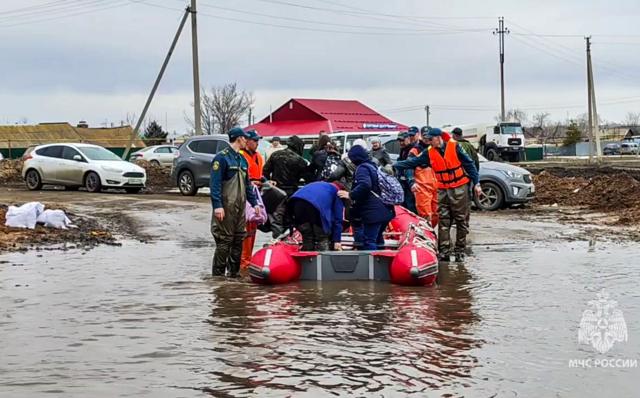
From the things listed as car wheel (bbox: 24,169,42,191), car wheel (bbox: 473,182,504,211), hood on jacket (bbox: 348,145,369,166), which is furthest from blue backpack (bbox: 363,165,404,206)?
car wheel (bbox: 24,169,42,191)

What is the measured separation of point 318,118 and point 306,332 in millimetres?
47943

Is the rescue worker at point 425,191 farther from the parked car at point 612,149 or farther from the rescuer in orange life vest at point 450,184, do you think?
the parked car at point 612,149

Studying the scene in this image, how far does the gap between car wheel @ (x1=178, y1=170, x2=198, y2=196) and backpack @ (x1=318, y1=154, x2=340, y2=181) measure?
1235cm

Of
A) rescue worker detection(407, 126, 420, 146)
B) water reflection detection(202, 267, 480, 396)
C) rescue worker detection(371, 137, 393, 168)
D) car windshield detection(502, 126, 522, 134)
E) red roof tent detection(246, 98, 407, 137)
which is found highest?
red roof tent detection(246, 98, 407, 137)

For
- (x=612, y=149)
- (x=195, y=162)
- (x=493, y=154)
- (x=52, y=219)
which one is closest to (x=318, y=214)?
(x=52, y=219)

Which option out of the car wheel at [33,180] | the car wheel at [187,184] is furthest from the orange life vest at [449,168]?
the car wheel at [33,180]

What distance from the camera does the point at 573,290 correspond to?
365 inches

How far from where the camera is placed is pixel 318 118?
54906 millimetres

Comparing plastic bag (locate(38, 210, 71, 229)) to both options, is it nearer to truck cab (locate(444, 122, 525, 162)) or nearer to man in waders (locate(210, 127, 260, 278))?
man in waders (locate(210, 127, 260, 278))

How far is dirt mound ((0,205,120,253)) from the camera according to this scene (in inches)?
523

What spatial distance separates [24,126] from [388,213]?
6708cm

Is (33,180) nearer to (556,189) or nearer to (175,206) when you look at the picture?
(175,206)

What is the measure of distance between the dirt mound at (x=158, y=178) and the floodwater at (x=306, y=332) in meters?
17.1

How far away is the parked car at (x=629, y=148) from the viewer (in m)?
68.8
